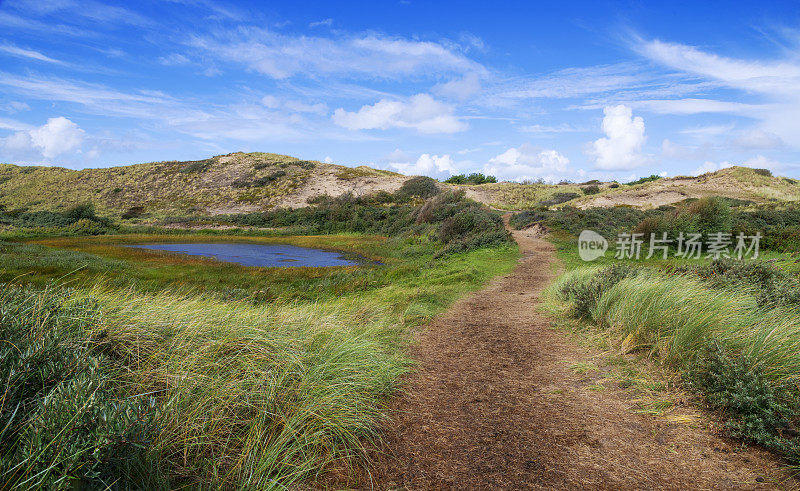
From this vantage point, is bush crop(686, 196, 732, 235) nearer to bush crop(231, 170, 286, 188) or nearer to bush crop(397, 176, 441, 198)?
bush crop(397, 176, 441, 198)

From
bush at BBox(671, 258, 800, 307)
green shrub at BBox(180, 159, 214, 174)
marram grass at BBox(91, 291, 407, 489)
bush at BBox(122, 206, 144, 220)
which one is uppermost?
green shrub at BBox(180, 159, 214, 174)

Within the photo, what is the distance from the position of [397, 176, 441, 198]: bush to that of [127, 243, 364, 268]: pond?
24684mm

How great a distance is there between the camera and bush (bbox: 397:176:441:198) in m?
53.6

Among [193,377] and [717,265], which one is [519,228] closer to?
[717,265]

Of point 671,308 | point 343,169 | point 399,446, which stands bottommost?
point 399,446

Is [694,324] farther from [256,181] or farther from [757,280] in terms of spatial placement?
[256,181]

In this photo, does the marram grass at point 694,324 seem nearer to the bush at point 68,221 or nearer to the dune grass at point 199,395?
the dune grass at point 199,395

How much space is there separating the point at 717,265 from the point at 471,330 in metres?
5.91

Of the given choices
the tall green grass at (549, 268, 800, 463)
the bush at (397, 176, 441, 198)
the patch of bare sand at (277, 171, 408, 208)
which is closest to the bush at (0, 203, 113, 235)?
the patch of bare sand at (277, 171, 408, 208)

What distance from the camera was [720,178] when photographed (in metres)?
48.4

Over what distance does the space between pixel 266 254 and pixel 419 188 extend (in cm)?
3089

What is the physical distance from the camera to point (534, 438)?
356cm

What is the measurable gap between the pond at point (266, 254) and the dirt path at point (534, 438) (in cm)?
1783

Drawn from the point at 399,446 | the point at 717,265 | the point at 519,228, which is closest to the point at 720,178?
the point at 519,228
